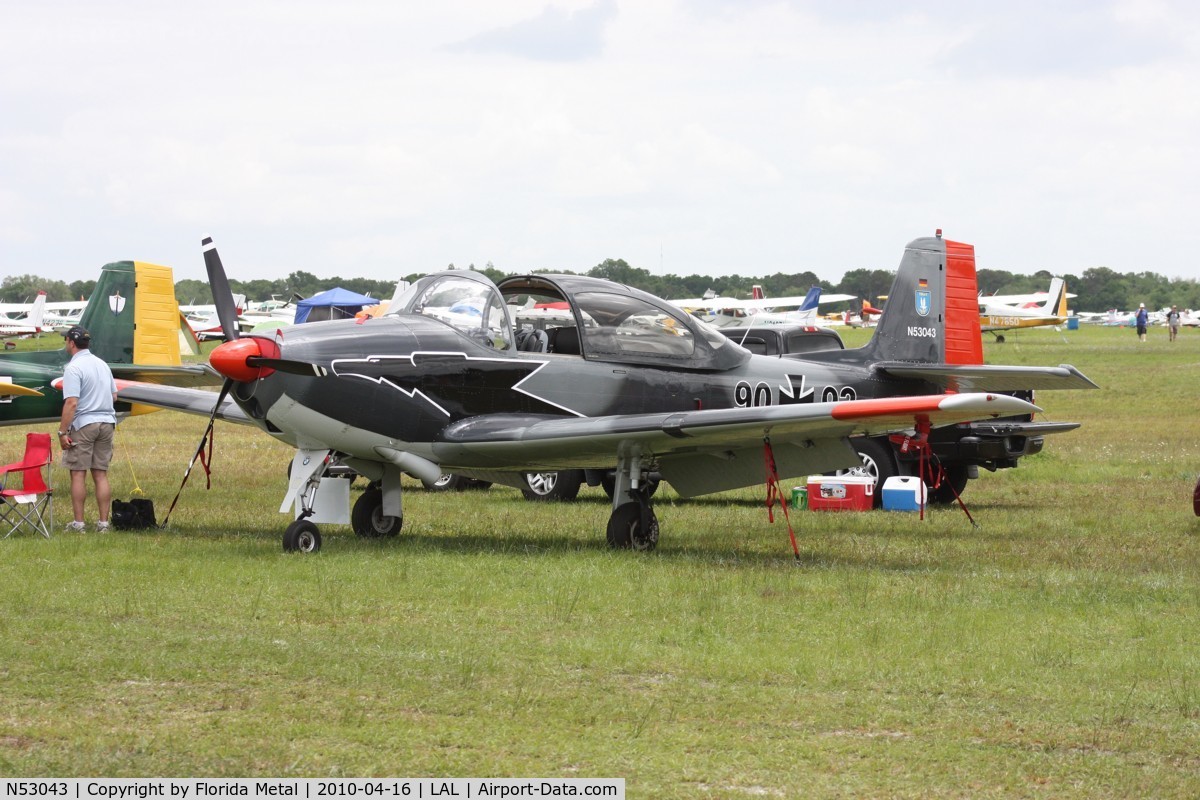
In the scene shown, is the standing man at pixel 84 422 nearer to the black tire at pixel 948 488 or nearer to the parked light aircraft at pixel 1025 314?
the black tire at pixel 948 488

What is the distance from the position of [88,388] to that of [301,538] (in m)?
2.61

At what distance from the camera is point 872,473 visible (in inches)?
625

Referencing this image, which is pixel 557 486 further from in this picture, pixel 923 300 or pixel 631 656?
pixel 631 656

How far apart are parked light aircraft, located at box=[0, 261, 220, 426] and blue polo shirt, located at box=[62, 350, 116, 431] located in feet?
10.9

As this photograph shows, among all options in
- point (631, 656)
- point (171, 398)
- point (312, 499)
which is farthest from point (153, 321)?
point (631, 656)

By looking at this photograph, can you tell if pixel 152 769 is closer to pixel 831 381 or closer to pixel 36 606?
pixel 36 606

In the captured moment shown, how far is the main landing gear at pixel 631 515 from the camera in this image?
38.3 ft

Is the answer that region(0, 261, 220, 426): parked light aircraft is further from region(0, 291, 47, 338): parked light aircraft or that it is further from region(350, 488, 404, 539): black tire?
region(0, 291, 47, 338): parked light aircraft

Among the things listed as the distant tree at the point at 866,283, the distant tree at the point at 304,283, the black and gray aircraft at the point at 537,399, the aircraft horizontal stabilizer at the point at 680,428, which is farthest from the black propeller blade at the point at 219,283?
the distant tree at the point at 866,283

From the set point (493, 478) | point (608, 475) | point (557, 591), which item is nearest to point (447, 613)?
point (557, 591)

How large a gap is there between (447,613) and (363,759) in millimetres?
3251

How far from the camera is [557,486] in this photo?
16.2m

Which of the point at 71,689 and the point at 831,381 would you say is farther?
the point at 831,381

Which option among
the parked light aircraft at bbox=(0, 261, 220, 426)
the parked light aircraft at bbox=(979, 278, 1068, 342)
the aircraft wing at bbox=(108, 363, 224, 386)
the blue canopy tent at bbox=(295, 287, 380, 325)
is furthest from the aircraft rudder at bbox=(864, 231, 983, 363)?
the parked light aircraft at bbox=(979, 278, 1068, 342)
